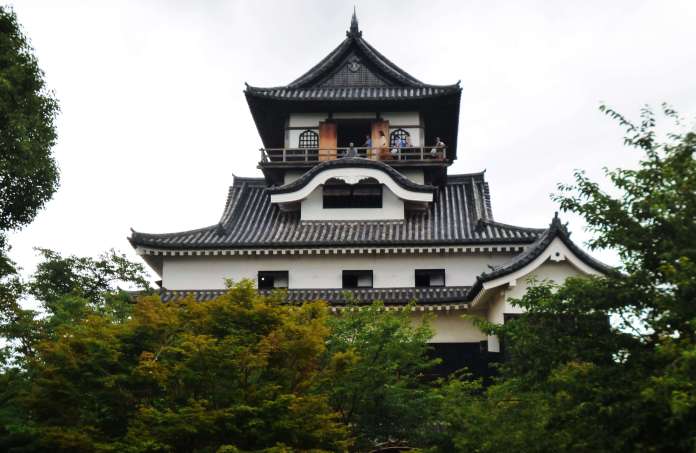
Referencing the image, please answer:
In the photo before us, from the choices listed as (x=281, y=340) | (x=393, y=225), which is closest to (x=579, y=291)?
(x=281, y=340)

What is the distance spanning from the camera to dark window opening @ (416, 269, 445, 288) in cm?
2362

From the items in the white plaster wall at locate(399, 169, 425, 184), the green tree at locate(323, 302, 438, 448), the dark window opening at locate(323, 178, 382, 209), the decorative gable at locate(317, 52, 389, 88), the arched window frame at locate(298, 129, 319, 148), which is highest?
the decorative gable at locate(317, 52, 389, 88)

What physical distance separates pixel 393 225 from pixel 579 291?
48.3 feet

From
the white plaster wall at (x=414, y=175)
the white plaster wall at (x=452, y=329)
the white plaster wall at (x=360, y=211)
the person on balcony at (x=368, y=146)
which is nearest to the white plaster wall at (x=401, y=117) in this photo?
the person on balcony at (x=368, y=146)

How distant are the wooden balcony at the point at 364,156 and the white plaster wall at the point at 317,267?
462 centimetres

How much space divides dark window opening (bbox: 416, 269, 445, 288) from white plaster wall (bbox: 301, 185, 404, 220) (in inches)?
97.9

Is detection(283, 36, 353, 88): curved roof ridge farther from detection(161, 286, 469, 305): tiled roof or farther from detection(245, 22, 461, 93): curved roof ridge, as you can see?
detection(161, 286, 469, 305): tiled roof

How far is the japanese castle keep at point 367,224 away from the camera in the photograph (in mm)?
22188

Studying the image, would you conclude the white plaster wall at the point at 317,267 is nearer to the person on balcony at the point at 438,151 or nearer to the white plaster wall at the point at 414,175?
the white plaster wall at the point at 414,175

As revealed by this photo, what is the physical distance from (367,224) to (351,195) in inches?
56.6

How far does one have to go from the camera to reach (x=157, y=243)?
907 inches

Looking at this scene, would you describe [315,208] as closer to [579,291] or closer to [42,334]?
[42,334]

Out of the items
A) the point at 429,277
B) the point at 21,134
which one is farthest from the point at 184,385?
the point at 429,277

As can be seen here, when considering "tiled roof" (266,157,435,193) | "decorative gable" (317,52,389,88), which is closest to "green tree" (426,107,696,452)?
"tiled roof" (266,157,435,193)
